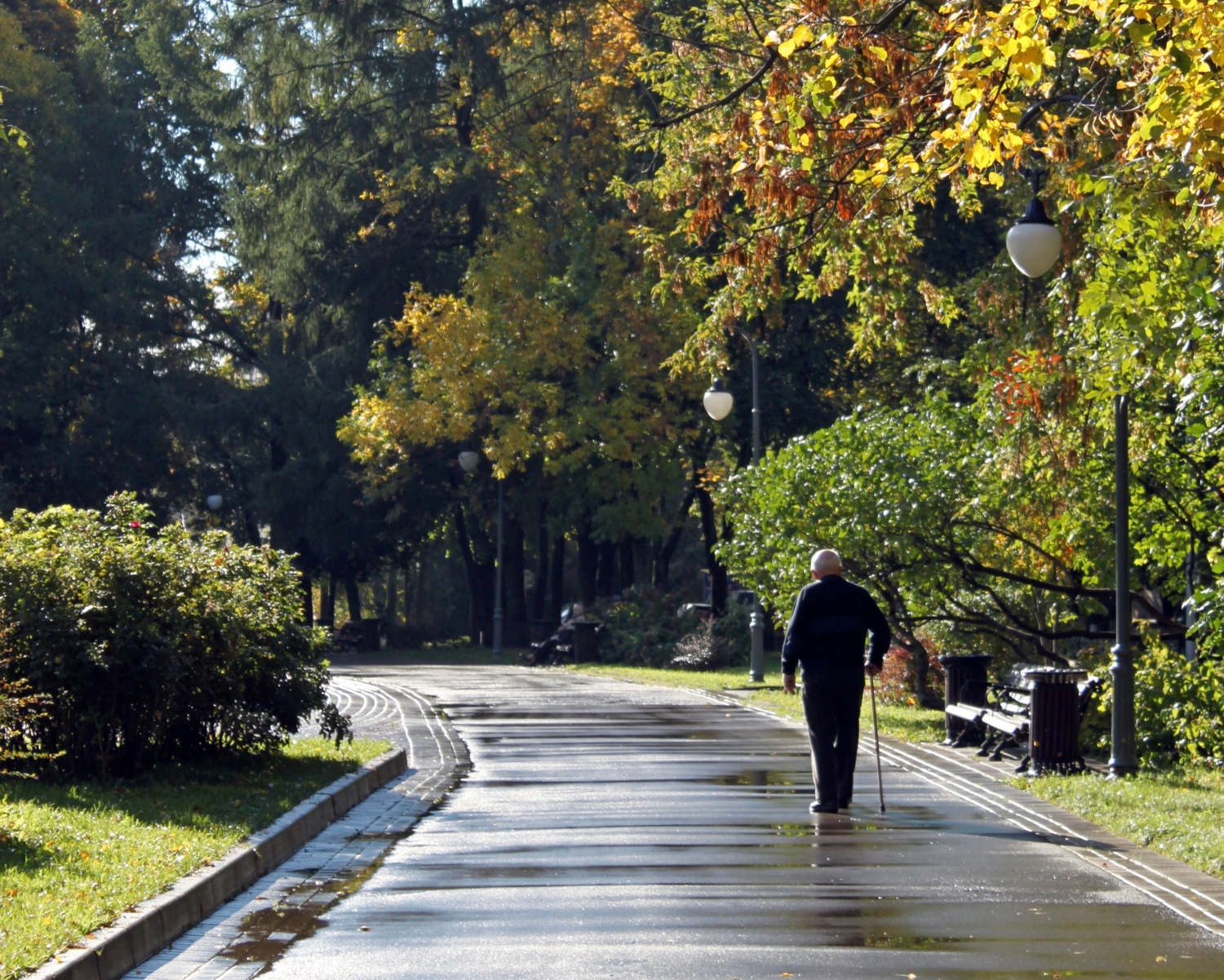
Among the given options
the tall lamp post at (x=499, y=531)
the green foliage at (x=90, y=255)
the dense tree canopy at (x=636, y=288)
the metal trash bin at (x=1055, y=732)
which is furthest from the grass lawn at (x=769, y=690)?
the green foliage at (x=90, y=255)

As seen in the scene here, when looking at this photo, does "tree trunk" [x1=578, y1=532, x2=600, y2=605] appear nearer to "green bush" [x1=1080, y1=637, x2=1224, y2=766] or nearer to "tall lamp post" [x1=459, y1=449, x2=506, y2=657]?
"tall lamp post" [x1=459, y1=449, x2=506, y2=657]

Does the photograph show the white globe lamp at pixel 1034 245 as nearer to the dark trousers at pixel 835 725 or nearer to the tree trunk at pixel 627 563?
the dark trousers at pixel 835 725

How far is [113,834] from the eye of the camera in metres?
9.47

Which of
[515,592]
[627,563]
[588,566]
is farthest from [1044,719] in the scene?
[627,563]

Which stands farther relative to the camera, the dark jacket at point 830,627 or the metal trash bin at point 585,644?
the metal trash bin at point 585,644

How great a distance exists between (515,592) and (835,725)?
123ft

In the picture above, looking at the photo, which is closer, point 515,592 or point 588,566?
point 588,566

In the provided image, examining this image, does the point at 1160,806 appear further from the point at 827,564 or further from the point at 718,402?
the point at 718,402

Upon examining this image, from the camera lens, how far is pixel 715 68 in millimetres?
17125

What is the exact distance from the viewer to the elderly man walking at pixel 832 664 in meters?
11.6

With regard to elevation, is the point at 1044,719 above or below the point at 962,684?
below

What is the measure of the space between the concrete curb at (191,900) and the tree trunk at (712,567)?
27644 millimetres

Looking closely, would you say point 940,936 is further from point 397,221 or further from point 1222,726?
point 397,221

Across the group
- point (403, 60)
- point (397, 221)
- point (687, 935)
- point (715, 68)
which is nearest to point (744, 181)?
point (715, 68)
